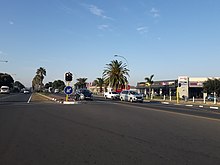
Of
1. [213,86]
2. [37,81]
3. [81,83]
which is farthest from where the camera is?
[81,83]

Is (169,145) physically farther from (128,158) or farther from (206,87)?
(206,87)

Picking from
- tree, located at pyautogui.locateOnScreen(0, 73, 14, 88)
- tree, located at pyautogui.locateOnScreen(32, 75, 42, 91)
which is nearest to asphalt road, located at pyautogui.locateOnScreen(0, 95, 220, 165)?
tree, located at pyautogui.locateOnScreen(32, 75, 42, 91)

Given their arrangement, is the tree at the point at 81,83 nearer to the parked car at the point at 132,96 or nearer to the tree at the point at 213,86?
the tree at the point at 213,86

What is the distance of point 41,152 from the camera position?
8047 mm

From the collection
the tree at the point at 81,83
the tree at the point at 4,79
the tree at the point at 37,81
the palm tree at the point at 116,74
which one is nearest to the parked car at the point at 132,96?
the palm tree at the point at 116,74

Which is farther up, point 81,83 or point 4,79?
point 4,79

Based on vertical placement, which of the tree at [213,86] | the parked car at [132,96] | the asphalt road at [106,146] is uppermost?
the tree at [213,86]

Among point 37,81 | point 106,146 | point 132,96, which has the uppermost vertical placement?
point 37,81

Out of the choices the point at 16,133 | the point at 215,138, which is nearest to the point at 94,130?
the point at 16,133

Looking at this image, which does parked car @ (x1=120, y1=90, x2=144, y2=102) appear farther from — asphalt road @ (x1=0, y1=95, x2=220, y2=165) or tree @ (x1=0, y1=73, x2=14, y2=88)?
tree @ (x1=0, y1=73, x2=14, y2=88)

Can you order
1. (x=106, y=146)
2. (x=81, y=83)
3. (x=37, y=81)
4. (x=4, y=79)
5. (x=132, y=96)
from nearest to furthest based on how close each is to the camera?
(x=106, y=146) < (x=132, y=96) < (x=37, y=81) < (x=4, y=79) < (x=81, y=83)

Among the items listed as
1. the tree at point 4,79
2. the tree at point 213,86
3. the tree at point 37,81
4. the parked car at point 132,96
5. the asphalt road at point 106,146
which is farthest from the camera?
the tree at point 4,79

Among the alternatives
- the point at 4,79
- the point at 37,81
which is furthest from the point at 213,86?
the point at 4,79

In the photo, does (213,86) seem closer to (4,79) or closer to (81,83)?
(81,83)
